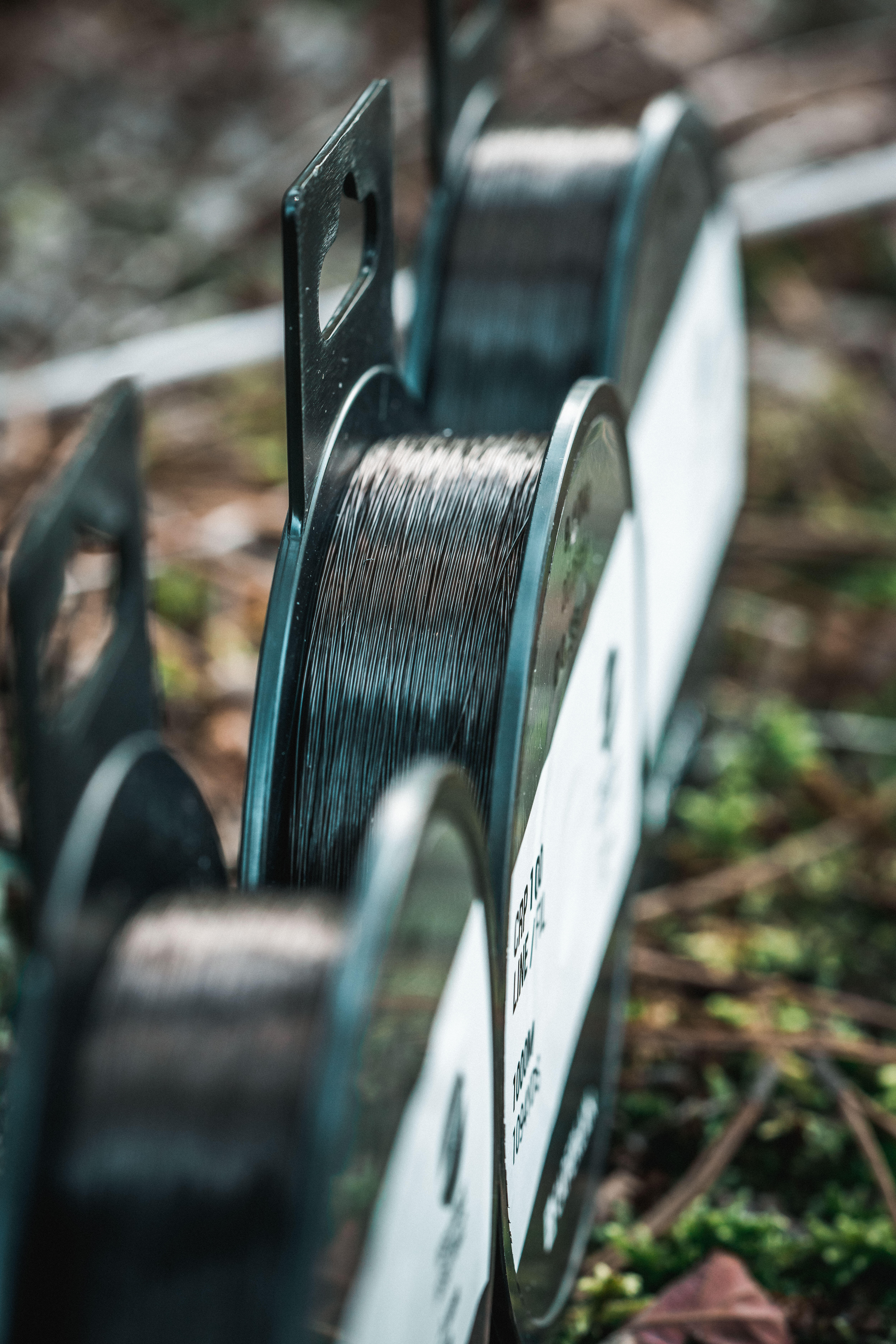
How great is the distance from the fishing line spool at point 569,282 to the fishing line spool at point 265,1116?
59cm

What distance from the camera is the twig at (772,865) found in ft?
5.72

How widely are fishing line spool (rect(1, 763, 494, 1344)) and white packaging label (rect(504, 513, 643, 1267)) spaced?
18 cm

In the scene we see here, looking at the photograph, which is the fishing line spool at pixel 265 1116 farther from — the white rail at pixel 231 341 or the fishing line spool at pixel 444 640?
the white rail at pixel 231 341

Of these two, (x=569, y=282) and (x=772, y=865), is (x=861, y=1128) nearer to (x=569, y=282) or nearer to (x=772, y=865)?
(x=772, y=865)

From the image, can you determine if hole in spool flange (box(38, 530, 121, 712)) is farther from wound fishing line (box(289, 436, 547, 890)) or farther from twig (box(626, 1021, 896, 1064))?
twig (box(626, 1021, 896, 1064))

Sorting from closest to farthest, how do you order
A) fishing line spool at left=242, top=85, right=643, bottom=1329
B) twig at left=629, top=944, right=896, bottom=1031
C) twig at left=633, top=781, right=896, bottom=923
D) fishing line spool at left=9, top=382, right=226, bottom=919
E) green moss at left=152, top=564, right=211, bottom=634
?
fishing line spool at left=9, top=382, right=226, bottom=919 < fishing line spool at left=242, top=85, right=643, bottom=1329 < twig at left=629, top=944, right=896, bottom=1031 < twig at left=633, top=781, right=896, bottom=923 < green moss at left=152, top=564, right=211, bottom=634

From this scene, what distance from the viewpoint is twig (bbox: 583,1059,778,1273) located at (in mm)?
1295

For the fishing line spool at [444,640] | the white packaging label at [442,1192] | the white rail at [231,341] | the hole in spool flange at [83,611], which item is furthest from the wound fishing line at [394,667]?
the white rail at [231,341]

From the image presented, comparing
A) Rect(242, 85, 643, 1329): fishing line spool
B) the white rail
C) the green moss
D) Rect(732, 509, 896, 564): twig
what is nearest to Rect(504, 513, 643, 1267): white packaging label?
Rect(242, 85, 643, 1329): fishing line spool

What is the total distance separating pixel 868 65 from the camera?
10.7 ft

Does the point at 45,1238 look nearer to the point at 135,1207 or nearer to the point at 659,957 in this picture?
the point at 135,1207

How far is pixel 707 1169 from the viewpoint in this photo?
1386 millimetres

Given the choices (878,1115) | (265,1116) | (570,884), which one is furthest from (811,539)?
(265,1116)

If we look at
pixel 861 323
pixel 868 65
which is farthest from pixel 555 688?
pixel 868 65
